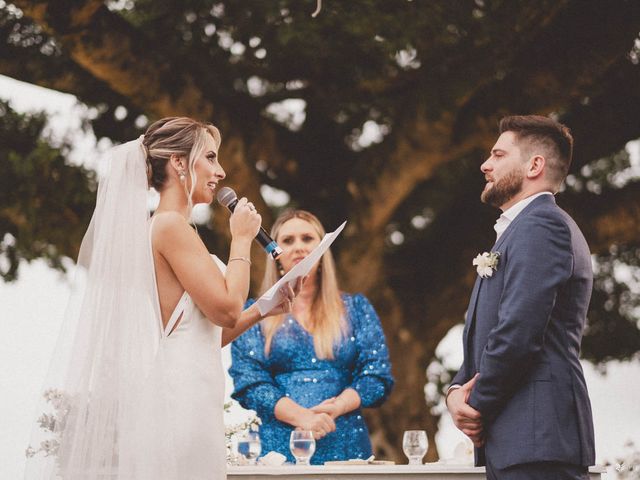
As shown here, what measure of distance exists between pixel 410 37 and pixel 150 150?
12.8 feet

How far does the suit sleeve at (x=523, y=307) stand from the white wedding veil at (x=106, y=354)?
1157 mm

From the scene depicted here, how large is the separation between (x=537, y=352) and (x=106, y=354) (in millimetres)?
1471

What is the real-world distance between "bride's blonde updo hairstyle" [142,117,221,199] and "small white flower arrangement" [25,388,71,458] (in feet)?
2.72

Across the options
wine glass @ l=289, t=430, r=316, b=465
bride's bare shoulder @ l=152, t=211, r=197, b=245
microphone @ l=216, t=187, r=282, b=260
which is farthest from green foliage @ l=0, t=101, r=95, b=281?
bride's bare shoulder @ l=152, t=211, r=197, b=245

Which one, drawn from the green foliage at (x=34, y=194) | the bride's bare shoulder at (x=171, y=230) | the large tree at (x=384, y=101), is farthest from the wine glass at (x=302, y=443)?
the green foliage at (x=34, y=194)

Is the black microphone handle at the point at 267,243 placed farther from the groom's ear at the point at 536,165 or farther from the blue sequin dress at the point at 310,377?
the blue sequin dress at the point at 310,377

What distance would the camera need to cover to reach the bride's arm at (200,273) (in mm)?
3289

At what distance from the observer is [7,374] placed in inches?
301

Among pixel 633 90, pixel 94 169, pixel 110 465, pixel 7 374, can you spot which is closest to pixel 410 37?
pixel 633 90

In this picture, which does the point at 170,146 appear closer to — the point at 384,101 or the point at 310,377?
the point at 310,377

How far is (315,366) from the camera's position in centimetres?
514

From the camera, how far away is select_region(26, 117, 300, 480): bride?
3.22 meters

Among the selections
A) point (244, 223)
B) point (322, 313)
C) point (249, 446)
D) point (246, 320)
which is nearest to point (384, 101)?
point (322, 313)

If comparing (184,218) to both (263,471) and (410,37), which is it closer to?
(263,471)
